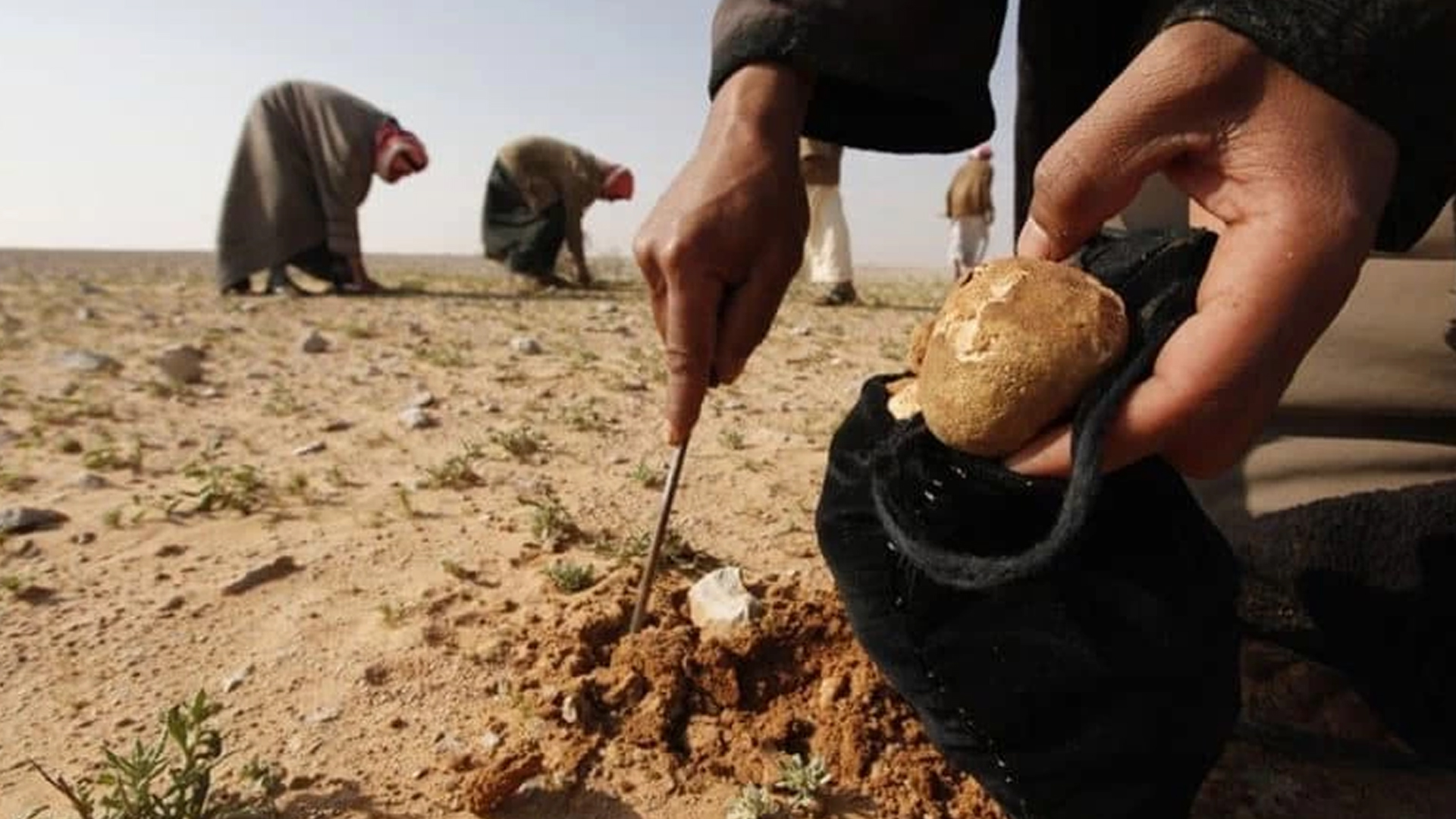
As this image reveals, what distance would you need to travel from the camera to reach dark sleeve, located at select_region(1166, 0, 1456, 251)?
89 centimetres

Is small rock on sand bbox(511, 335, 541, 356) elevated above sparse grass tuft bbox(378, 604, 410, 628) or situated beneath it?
situated beneath

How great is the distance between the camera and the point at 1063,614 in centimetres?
109

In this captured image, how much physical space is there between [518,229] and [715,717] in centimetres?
861

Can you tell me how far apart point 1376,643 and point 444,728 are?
1480 millimetres

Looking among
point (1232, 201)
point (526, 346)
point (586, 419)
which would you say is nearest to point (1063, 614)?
point (1232, 201)

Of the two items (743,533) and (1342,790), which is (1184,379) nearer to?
(1342,790)

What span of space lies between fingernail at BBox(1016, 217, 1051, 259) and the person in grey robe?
7.35 metres

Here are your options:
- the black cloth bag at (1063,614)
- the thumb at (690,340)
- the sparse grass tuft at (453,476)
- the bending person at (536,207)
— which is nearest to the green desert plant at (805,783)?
the black cloth bag at (1063,614)

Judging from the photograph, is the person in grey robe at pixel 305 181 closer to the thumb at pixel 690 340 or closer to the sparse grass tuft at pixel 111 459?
the sparse grass tuft at pixel 111 459

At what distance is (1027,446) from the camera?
937mm

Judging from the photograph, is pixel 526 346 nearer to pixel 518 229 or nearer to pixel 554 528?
pixel 554 528

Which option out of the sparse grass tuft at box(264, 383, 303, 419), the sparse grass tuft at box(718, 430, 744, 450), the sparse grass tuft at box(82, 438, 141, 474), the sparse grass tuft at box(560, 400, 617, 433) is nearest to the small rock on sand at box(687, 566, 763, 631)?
the sparse grass tuft at box(718, 430, 744, 450)

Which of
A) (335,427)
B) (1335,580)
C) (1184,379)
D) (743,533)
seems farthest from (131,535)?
(1335,580)

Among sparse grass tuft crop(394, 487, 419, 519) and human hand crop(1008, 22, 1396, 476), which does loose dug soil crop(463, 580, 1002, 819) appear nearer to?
human hand crop(1008, 22, 1396, 476)
